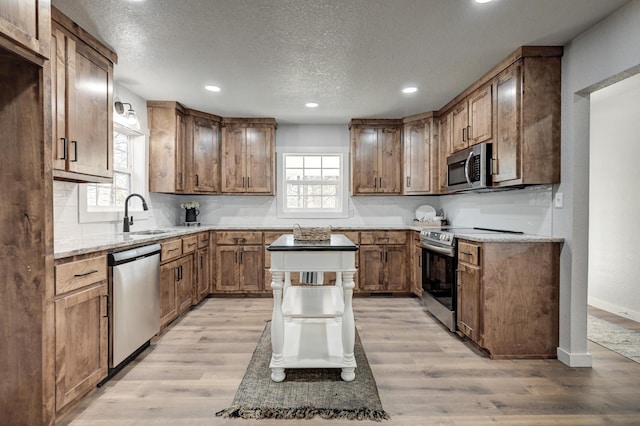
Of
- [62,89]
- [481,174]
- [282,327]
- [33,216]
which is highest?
[62,89]

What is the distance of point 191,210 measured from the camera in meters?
4.63

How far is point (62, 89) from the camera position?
2.18 m

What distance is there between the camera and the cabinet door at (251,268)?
175 inches

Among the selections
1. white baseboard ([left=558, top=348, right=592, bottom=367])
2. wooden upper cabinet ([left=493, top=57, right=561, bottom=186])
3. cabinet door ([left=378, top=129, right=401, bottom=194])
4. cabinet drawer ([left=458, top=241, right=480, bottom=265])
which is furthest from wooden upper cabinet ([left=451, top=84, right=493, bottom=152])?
white baseboard ([left=558, top=348, right=592, bottom=367])

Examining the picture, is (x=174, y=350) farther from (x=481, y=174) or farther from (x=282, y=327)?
(x=481, y=174)

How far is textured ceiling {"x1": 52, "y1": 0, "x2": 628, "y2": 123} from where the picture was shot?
2111 mm

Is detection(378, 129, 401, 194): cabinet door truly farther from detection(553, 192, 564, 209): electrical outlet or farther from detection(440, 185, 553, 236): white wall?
detection(553, 192, 564, 209): electrical outlet

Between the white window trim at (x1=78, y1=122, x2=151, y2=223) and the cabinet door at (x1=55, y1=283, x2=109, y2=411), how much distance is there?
0.99m

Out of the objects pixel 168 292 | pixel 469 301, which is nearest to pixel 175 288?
pixel 168 292

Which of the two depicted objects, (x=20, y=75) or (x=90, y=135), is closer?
(x=20, y=75)

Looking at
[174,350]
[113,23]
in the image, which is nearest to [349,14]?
[113,23]

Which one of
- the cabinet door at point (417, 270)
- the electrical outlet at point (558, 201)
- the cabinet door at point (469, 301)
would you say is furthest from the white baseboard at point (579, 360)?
the cabinet door at point (417, 270)

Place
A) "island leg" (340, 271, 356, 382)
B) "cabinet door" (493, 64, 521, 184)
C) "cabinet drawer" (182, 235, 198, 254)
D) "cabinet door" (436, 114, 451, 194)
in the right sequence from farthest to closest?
"cabinet door" (436, 114, 451, 194)
"cabinet drawer" (182, 235, 198, 254)
"cabinet door" (493, 64, 521, 184)
"island leg" (340, 271, 356, 382)

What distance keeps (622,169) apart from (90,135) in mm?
5065
